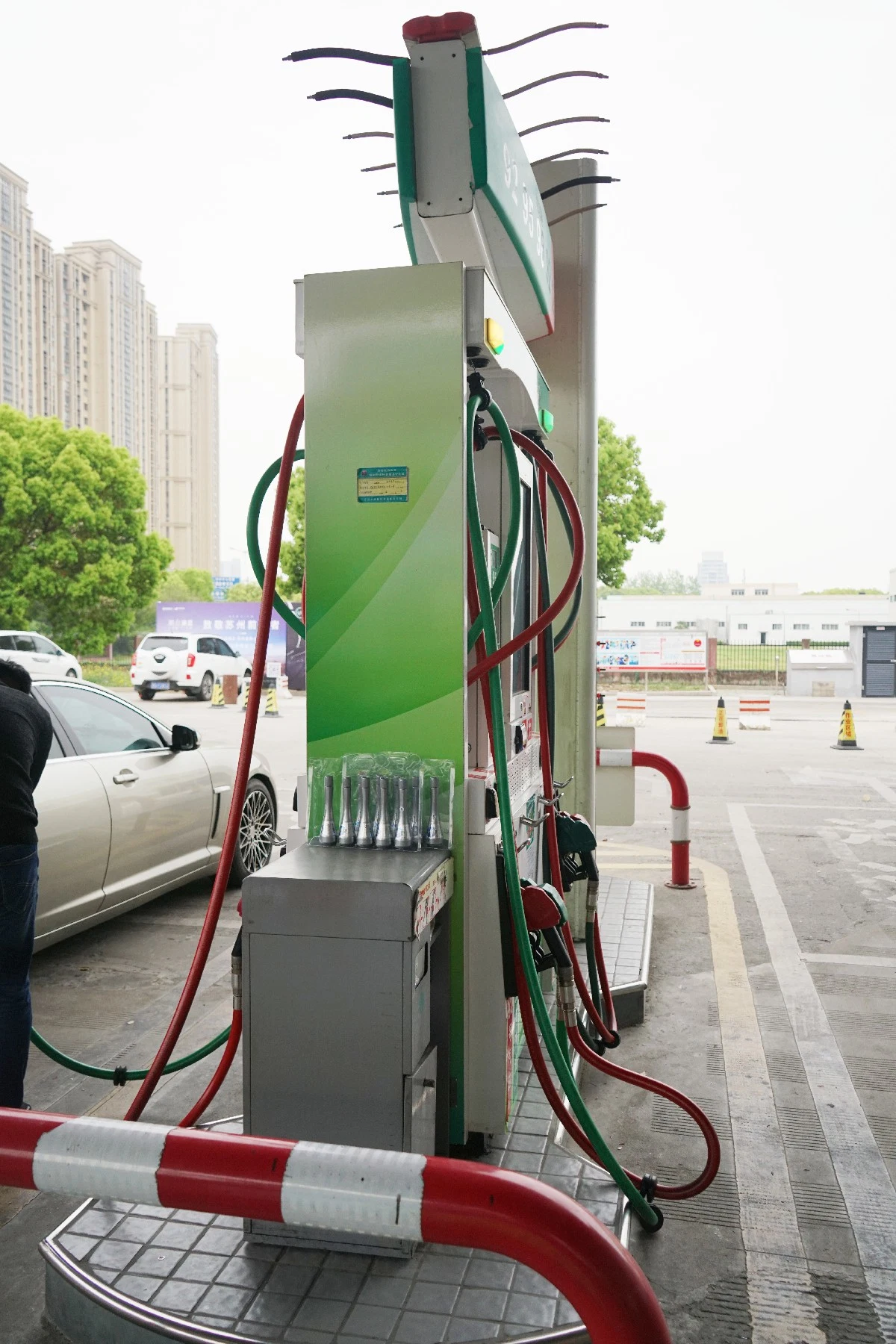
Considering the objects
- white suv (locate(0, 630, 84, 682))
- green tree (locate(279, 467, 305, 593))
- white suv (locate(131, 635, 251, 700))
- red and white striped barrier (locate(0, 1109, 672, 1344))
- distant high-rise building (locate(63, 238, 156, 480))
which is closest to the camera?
red and white striped barrier (locate(0, 1109, 672, 1344))

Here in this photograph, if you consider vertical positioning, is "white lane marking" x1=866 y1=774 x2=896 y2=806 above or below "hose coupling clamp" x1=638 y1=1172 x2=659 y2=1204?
below

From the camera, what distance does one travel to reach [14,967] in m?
3.56

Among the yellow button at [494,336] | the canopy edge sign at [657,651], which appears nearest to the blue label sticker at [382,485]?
the yellow button at [494,336]

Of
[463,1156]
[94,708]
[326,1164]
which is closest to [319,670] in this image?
[463,1156]

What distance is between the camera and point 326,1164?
1.55 metres

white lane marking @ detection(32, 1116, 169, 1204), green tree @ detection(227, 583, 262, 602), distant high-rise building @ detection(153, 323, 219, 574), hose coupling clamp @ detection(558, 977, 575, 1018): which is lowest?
hose coupling clamp @ detection(558, 977, 575, 1018)

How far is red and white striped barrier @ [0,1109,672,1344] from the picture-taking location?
4.66 feet

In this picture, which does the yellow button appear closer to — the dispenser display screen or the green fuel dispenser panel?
the green fuel dispenser panel

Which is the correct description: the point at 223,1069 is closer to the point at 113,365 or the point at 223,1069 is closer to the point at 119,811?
the point at 119,811

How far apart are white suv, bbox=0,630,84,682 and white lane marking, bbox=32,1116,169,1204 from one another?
66.7 ft


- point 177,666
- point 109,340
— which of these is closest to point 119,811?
point 177,666

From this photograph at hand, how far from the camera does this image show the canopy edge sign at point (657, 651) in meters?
29.7

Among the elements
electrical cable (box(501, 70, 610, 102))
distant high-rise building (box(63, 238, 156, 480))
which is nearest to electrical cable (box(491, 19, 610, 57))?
electrical cable (box(501, 70, 610, 102))

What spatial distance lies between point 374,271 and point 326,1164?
2350mm
